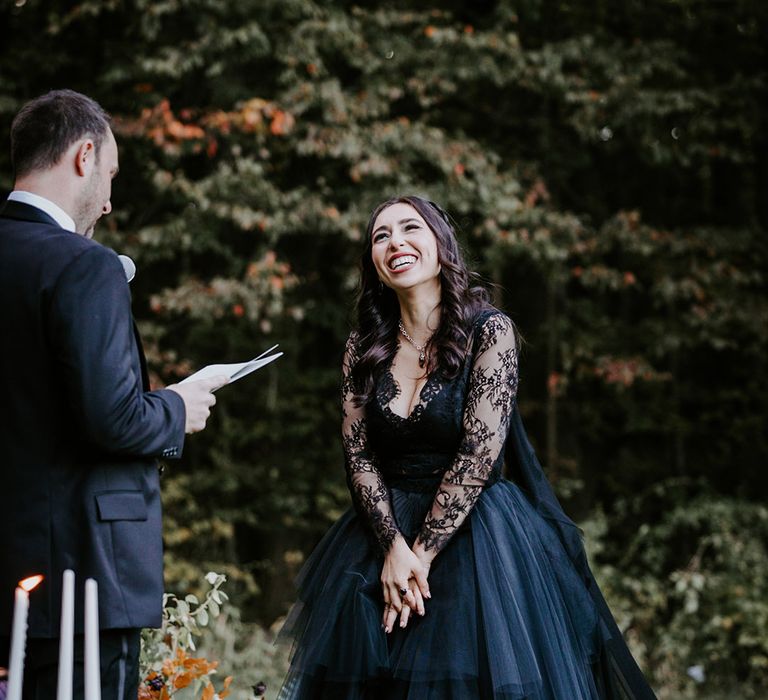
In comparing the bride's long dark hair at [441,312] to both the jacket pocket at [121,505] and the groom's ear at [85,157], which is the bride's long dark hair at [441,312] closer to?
the jacket pocket at [121,505]

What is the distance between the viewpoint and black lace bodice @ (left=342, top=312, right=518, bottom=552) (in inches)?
104

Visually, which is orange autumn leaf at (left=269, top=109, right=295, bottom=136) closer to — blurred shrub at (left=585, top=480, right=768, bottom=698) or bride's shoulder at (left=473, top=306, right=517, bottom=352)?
blurred shrub at (left=585, top=480, right=768, bottom=698)

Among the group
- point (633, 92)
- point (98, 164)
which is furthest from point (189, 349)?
point (98, 164)

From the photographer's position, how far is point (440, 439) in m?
2.76

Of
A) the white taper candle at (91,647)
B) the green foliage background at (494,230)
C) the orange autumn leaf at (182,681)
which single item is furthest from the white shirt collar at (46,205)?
the green foliage background at (494,230)

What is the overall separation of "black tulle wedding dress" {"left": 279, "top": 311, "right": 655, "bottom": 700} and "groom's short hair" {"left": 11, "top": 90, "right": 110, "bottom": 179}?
3.71 feet

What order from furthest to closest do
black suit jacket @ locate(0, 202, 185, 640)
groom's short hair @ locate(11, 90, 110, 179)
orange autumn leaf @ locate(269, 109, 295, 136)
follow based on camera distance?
1. orange autumn leaf @ locate(269, 109, 295, 136)
2. groom's short hair @ locate(11, 90, 110, 179)
3. black suit jacket @ locate(0, 202, 185, 640)

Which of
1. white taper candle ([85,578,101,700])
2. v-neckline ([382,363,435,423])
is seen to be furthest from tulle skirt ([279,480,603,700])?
white taper candle ([85,578,101,700])

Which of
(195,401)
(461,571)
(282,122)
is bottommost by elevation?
(461,571)

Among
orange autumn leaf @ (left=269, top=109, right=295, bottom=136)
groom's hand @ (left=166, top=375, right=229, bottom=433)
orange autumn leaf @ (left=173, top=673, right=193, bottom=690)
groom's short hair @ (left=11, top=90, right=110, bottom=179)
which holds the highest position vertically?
orange autumn leaf @ (left=269, top=109, right=295, bottom=136)

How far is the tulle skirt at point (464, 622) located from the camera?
247 centimetres

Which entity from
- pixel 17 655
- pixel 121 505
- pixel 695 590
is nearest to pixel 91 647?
pixel 17 655

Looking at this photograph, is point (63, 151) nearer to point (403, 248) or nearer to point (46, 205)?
point (46, 205)

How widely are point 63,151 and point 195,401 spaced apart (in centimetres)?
60
